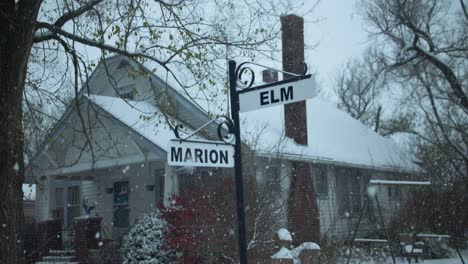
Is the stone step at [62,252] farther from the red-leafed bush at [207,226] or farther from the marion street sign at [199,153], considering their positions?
the marion street sign at [199,153]

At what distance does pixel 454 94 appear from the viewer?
24.8 metres

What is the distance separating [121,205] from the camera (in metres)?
20.7

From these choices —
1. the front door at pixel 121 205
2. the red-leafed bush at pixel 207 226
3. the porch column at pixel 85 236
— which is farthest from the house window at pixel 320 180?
the red-leafed bush at pixel 207 226

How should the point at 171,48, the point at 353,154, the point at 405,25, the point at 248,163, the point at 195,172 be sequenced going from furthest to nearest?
the point at 405,25
the point at 353,154
the point at 195,172
the point at 248,163
the point at 171,48

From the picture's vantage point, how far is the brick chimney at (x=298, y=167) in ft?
59.1

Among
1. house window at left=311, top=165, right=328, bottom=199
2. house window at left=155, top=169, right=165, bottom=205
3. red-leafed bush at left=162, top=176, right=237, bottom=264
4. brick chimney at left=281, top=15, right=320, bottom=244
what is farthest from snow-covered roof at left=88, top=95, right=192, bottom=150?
house window at left=311, top=165, right=328, bottom=199

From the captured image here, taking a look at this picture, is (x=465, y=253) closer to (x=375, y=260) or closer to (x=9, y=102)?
(x=375, y=260)

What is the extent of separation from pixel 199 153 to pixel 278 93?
106 centimetres

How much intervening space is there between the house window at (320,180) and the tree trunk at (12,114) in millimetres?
13126

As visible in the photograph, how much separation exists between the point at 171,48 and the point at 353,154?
1332cm

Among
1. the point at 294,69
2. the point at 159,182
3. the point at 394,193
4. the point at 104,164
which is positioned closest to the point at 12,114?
the point at 104,164

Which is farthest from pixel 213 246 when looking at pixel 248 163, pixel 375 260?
pixel 375 260

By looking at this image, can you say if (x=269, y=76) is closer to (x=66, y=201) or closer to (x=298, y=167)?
(x=298, y=167)

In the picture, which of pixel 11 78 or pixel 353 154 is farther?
pixel 353 154
